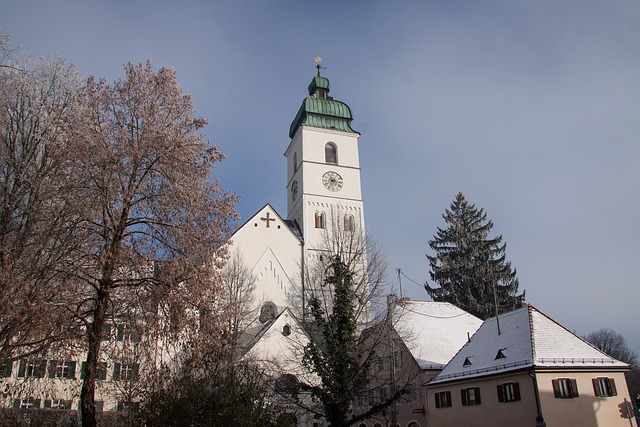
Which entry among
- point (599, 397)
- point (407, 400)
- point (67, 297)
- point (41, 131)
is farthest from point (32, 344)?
point (599, 397)

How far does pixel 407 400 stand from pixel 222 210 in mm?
13662

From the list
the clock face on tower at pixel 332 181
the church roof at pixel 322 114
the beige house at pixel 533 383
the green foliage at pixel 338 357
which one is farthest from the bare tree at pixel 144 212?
the church roof at pixel 322 114

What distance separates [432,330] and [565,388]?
38.2 feet

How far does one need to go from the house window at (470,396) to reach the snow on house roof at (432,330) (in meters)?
3.82

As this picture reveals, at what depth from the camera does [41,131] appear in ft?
43.5

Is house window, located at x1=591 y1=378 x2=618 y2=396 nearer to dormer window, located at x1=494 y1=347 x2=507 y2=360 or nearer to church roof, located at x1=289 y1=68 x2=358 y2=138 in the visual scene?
dormer window, located at x1=494 y1=347 x2=507 y2=360

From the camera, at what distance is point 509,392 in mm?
22969

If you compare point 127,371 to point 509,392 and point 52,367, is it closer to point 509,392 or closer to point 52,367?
→ point 52,367

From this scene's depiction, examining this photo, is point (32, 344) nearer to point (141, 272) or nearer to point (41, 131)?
point (141, 272)

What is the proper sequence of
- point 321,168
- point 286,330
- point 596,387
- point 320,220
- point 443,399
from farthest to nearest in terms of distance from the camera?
point 321,168 → point 320,220 → point 286,330 → point 443,399 → point 596,387

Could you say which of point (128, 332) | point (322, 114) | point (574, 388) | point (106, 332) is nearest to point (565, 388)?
point (574, 388)

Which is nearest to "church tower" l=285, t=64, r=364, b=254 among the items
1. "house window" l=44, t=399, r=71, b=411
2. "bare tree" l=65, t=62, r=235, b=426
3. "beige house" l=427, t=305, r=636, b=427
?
"beige house" l=427, t=305, r=636, b=427

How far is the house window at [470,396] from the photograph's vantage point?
24698 mm

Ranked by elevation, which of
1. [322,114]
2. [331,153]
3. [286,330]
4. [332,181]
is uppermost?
[322,114]
